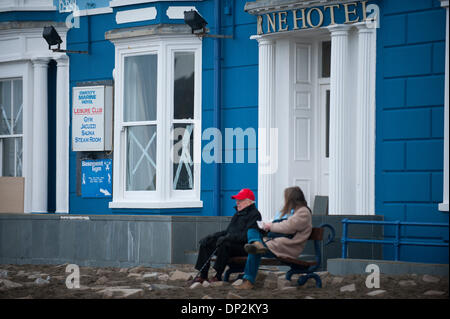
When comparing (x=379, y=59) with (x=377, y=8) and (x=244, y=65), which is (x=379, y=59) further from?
(x=244, y=65)

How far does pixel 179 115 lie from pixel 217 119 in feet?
2.56

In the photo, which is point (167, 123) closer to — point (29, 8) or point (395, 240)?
point (29, 8)

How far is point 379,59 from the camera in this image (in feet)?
45.9

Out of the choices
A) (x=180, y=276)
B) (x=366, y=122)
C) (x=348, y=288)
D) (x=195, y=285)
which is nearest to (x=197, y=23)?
(x=366, y=122)

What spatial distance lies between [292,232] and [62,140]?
7433 millimetres

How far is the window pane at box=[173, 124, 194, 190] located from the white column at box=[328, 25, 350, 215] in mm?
2898

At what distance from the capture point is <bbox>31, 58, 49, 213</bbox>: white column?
18094 millimetres

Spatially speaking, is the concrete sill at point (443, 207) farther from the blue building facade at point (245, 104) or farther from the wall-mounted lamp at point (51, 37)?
the wall-mounted lamp at point (51, 37)

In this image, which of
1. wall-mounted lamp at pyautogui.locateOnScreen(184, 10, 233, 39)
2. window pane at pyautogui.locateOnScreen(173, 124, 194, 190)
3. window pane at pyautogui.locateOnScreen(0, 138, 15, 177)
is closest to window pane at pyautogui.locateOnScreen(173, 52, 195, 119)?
window pane at pyautogui.locateOnScreen(173, 124, 194, 190)

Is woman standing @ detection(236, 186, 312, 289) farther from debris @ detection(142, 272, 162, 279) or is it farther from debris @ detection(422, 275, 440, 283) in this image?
debris @ detection(142, 272, 162, 279)

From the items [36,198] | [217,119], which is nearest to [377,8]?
[217,119]

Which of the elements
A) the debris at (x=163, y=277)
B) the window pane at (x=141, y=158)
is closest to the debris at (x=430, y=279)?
the debris at (x=163, y=277)

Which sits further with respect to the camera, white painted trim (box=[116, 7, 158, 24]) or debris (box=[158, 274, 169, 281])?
white painted trim (box=[116, 7, 158, 24])

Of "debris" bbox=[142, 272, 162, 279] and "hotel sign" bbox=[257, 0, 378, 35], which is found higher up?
"hotel sign" bbox=[257, 0, 378, 35]
